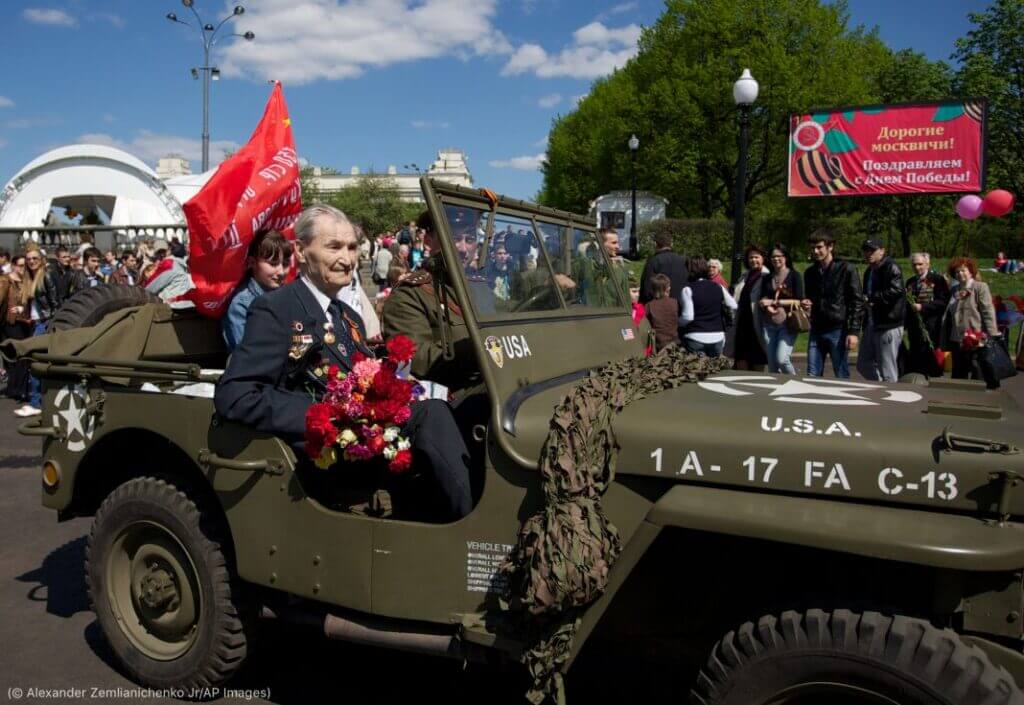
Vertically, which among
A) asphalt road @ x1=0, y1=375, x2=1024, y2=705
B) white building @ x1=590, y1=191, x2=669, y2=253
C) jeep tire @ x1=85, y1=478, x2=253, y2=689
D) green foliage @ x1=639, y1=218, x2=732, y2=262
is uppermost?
white building @ x1=590, y1=191, x2=669, y2=253

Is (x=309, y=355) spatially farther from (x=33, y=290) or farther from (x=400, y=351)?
(x=33, y=290)

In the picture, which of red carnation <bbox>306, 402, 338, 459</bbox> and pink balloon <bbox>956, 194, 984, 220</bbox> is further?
pink balloon <bbox>956, 194, 984, 220</bbox>

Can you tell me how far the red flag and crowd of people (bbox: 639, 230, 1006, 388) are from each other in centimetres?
436

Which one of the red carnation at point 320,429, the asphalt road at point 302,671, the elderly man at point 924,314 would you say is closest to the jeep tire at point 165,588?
the asphalt road at point 302,671

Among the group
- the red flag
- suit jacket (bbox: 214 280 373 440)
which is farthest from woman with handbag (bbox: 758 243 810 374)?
suit jacket (bbox: 214 280 373 440)

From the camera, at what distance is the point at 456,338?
10.9 ft

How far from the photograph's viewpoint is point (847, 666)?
207cm

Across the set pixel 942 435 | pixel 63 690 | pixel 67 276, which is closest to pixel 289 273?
pixel 63 690

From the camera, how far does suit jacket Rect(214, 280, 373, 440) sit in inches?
111

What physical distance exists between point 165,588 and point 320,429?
121 centimetres

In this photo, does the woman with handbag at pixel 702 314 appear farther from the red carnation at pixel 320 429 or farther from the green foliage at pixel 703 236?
the green foliage at pixel 703 236

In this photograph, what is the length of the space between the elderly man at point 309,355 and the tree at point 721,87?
34.2 metres

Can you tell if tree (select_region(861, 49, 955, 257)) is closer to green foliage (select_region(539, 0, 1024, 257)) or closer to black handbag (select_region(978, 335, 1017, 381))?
green foliage (select_region(539, 0, 1024, 257))

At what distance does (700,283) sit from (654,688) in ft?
17.6
